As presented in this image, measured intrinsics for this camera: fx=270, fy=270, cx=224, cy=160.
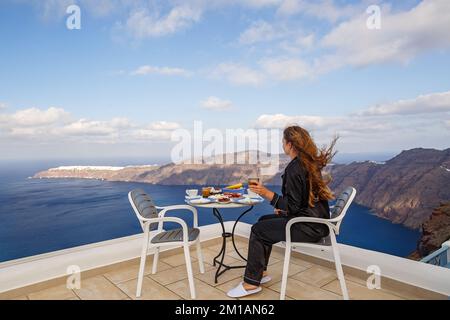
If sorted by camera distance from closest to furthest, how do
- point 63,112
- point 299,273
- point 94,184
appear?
point 299,273 → point 94,184 → point 63,112

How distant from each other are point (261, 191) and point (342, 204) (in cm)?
69

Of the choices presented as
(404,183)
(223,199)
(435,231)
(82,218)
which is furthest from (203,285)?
(404,183)

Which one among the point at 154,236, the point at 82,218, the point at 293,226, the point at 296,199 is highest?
the point at 296,199

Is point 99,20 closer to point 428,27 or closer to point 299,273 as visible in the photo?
point 428,27

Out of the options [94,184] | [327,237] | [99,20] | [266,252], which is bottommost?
[94,184]

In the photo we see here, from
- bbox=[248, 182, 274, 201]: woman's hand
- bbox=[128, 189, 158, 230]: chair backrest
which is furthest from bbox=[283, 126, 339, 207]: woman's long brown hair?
bbox=[128, 189, 158, 230]: chair backrest

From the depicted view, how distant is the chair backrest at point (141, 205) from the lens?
2.32 metres

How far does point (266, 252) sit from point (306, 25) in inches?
619

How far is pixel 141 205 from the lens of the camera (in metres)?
2.44

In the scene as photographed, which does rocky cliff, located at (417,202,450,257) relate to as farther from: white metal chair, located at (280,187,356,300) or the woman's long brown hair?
the woman's long brown hair

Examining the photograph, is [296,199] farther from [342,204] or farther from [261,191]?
[342,204]

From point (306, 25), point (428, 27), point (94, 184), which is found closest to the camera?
point (428, 27)

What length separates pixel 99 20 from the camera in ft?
62.8
